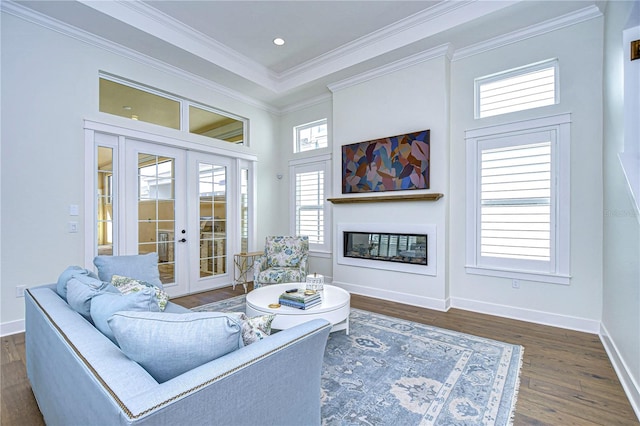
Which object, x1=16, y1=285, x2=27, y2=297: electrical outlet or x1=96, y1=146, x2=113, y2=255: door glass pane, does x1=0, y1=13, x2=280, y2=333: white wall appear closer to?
x1=16, y1=285, x2=27, y2=297: electrical outlet

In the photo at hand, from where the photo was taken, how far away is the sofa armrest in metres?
0.83

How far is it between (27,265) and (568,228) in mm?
5553

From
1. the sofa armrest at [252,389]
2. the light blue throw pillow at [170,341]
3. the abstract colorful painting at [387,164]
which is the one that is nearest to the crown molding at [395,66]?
the abstract colorful painting at [387,164]

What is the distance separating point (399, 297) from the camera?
13.4 ft

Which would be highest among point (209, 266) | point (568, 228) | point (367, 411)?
point (568, 228)

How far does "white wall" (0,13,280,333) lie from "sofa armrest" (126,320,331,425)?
3.29 m

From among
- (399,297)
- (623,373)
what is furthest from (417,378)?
(399,297)

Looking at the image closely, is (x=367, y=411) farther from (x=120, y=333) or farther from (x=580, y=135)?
(x=580, y=135)

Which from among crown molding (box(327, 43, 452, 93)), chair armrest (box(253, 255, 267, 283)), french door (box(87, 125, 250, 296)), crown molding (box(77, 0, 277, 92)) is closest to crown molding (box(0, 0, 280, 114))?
crown molding (box(77, 0, 277, 92))

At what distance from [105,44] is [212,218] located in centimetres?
258

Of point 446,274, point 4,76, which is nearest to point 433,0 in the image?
point 446,274

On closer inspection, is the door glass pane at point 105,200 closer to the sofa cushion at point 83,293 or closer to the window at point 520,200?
the sofa cushion at point 83,293

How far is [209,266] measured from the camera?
189 inches

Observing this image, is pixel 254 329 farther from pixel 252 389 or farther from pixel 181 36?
pixel 181 36
